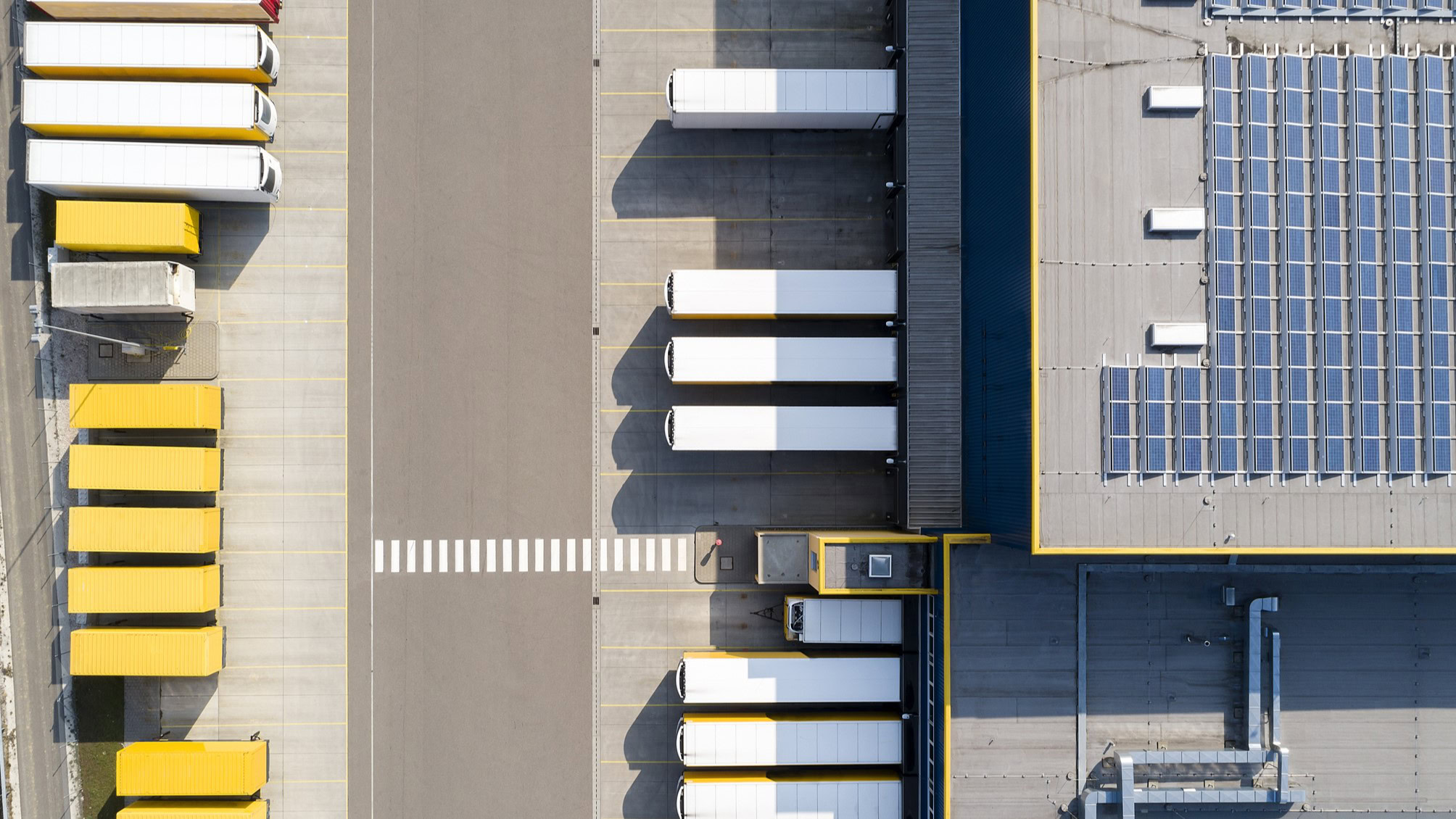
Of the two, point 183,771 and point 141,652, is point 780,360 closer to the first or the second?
point 141,652

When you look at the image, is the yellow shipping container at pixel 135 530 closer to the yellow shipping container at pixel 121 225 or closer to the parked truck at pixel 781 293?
the yellow shipping container at pixel 121 225

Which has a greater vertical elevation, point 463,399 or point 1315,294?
point 1315,294

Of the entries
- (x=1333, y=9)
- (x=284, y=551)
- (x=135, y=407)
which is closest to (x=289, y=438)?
(x=284, y=551)

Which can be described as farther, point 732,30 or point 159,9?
point 732,30

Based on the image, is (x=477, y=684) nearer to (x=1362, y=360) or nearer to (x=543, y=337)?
(x=543, y=337)

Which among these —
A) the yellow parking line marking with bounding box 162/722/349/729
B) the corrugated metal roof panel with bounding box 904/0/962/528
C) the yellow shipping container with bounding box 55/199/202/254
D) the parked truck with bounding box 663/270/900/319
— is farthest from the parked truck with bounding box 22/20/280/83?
the yellow parking line marking with bounding box 162/722/349/729

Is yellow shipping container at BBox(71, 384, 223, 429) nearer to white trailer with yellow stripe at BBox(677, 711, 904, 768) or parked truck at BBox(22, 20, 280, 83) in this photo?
parked truck at BBox(22, 20, 280, 83)
